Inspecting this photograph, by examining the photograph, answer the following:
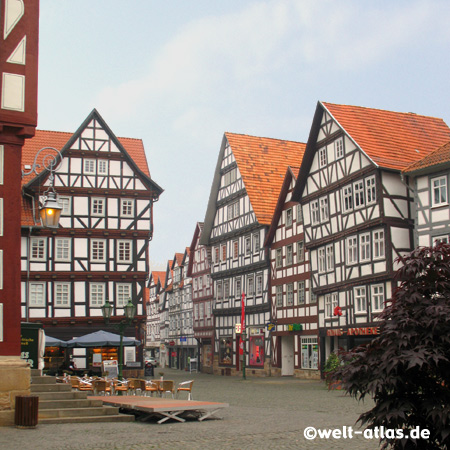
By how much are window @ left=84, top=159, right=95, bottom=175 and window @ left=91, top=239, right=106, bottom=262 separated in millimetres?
4266

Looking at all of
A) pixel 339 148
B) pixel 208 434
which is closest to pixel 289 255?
pixel 339 148

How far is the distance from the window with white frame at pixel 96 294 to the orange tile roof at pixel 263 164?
11.0m

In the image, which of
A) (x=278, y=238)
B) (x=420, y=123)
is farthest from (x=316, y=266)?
(x=420, y=123)

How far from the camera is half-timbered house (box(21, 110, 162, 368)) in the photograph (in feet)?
140

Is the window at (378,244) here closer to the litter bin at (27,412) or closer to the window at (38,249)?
the litter bin at (27,412)

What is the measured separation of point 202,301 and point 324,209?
2683cm

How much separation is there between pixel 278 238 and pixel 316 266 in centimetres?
690

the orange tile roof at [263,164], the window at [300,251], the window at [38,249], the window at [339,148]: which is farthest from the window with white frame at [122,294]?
the window at [339,148]

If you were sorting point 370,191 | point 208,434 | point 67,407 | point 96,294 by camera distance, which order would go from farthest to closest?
point 96,294, point 370,191, point 67,407, point 208,434

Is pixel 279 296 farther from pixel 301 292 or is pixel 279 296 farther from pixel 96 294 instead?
pixel 96 294

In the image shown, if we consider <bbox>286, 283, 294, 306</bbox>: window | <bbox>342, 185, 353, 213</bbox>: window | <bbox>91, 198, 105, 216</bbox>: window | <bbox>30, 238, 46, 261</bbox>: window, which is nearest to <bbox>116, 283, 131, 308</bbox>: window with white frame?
<bbox>91, 198, 105, 216</bbox>: window

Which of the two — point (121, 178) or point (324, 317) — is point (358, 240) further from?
point (121, 178)

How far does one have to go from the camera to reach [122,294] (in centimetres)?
4400

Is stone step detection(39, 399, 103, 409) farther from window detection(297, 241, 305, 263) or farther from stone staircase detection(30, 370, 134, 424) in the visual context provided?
window detection(297, 241, 305, 263)
